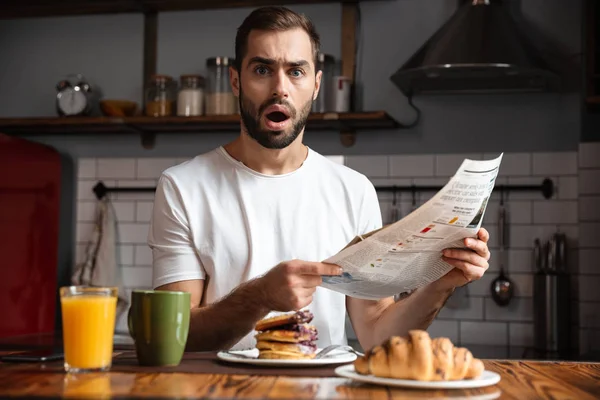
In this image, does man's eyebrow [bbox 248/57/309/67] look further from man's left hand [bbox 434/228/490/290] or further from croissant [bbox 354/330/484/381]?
croissant [bbox 354/330/484/381]

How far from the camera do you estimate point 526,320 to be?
11.1 feet

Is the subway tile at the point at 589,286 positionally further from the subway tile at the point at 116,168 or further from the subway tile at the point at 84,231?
the subway tile at the point at 84,231

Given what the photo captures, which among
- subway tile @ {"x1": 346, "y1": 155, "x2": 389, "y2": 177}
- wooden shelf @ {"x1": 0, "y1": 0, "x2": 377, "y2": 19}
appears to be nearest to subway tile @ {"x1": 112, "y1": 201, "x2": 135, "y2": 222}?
wooden shelf @ {"x1": 0, "y1": 0, "x2": 377, "y2": 19}

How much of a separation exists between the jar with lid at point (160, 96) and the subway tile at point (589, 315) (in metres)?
1.80

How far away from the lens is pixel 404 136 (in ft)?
11.7

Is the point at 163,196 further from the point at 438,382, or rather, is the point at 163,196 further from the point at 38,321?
the point at 38,321

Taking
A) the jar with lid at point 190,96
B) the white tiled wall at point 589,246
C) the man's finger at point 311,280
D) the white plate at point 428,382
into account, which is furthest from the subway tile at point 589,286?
the white plate at point 428,382

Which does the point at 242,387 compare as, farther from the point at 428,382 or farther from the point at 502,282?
the point at 502,282

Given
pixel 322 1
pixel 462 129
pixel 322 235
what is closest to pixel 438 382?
pixel 322 235

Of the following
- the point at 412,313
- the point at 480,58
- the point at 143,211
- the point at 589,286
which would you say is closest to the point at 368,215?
the point at 412,313

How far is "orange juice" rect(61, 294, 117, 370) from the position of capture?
130 cm

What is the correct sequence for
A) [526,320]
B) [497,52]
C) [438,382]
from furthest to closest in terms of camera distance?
1. [526,320]
2. [497,52]
3. [438,382]

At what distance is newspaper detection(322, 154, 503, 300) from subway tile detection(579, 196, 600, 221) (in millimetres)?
1846

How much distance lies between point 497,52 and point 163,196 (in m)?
1.58
